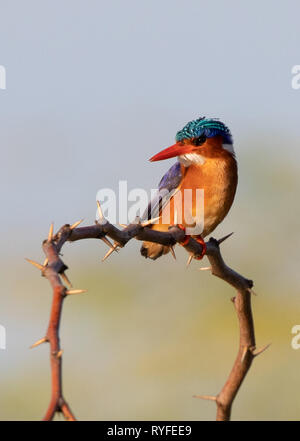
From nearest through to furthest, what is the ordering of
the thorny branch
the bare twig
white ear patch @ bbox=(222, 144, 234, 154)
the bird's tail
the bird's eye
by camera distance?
the thorny branch → the bare twig → the bird's eye → white ear patch @ bbox=(222, 144, 234, 154) → the bird's tail

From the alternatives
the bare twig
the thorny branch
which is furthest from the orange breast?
the bare twig

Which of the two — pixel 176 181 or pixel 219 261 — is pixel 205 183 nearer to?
pixel 176 181

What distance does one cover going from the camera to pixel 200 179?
5461mm

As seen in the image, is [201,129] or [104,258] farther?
[201,129]

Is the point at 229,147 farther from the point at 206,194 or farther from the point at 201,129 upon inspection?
the point at 206,194

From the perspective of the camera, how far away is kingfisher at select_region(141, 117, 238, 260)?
534cm

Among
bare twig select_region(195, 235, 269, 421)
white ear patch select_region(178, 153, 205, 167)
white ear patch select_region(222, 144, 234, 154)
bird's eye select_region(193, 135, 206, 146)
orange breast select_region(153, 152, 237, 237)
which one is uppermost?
bird's eye select_region(193, 135, 206, 146)

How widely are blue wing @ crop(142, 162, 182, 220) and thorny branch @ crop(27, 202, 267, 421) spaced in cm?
147

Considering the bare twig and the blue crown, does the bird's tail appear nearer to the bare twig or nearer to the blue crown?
A: the blue crown

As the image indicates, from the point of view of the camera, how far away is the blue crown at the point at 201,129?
17.9 feet

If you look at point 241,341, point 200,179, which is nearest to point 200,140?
point 200,179

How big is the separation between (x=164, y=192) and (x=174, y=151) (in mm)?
491

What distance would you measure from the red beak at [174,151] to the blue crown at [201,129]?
0.24 feet
